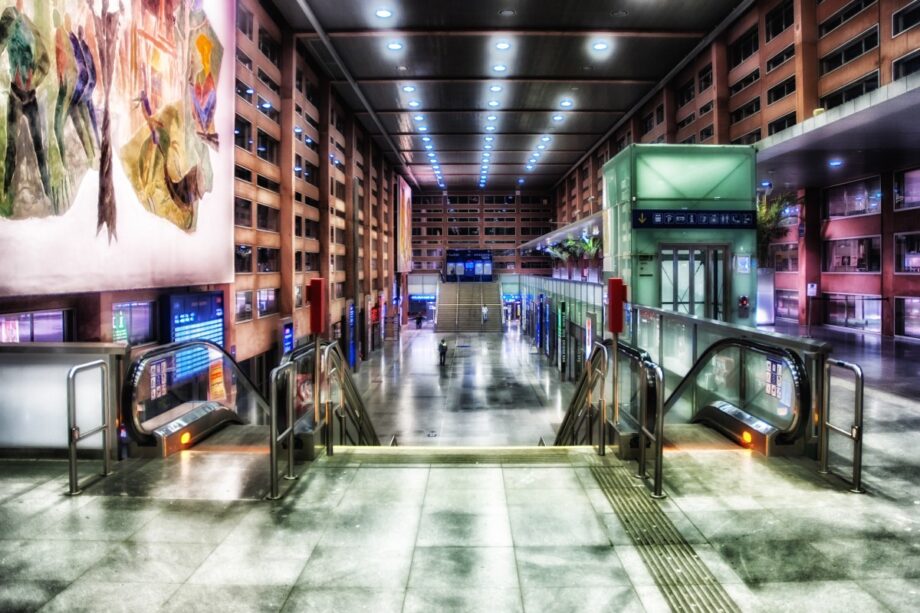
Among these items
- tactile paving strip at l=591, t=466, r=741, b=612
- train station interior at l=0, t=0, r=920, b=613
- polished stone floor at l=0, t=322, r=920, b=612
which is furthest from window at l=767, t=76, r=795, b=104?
tactile paving strip at l=591, t=466, r=741, b=612

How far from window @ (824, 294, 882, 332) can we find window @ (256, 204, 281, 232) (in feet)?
75.2

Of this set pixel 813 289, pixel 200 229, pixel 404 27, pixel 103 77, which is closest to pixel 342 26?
pixel 404 27

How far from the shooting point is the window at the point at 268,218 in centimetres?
1922

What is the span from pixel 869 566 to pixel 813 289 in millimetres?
21442

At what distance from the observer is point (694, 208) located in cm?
1345

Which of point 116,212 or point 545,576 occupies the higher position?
point 116,212

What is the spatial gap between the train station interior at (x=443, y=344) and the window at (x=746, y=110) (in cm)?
11

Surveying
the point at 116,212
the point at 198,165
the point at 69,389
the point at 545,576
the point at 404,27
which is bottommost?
the point at 545,576

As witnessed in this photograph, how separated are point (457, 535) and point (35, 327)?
8521 millimetres

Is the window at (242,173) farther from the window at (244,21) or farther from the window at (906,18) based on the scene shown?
the window at (906,18)

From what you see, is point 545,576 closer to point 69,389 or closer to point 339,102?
point 69,389

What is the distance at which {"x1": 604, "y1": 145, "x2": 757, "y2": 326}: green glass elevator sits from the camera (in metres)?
13.3

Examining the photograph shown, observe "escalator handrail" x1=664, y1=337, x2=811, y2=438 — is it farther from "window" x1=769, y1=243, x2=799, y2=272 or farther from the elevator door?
"window" x1=769, y1=243, x2=799, y2=272

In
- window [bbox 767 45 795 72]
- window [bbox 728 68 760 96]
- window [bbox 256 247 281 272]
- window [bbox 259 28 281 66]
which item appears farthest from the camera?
window [bbox 728 68 760 96]
